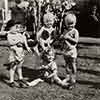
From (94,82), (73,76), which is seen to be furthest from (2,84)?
(94,82)

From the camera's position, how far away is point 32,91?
527 cm

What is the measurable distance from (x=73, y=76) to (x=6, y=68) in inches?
88.8

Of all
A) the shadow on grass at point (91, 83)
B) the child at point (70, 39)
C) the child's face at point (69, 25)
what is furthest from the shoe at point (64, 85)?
the child's face at point (69, 25)

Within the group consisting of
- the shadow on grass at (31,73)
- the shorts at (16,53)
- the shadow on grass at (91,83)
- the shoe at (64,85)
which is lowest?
the shadow on grass at (91,83)

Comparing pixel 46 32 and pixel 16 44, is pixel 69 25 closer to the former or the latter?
pixel 46 32

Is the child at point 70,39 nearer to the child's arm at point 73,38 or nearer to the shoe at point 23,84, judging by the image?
the child's arm at point 73,38

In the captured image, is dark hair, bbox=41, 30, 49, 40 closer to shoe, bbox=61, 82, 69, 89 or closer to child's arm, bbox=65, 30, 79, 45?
child's arm, bbox=65, 30, 79, 45

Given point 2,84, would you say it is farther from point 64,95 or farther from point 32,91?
point 64,95

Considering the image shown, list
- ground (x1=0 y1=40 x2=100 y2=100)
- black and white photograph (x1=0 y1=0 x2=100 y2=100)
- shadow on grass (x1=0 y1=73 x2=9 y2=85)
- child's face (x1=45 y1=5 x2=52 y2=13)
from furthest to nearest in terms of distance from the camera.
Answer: child's face (x1=45 y1=5 x2=52 y2=13) < shadow on grass (x1=0 y1=73 x2=9 y2=85) < black and white photograph (x1=0 y1=0 x2=100 y2=100) < ground (x1=0 y1=40 x2=100 y2=100)

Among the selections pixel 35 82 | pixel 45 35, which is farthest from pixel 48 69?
pixel 45 35

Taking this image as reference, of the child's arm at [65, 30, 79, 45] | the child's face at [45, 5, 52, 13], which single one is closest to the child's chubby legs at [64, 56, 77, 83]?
the child's arm at [65, 30, 79, 45]

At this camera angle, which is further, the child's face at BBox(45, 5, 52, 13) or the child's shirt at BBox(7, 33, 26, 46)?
the child's face at BBox(45, 5, 52, 13)

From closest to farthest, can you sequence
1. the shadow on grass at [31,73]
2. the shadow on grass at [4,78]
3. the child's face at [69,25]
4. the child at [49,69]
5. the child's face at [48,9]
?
the child's face at [69,25] → the child at [49,69] → the shadow on grass at [4,78] → the shadow on grass at [31,73] → the child's face at [48,9]

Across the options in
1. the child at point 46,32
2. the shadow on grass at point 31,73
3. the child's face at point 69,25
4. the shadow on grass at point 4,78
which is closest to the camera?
the child's face at point 69,25
